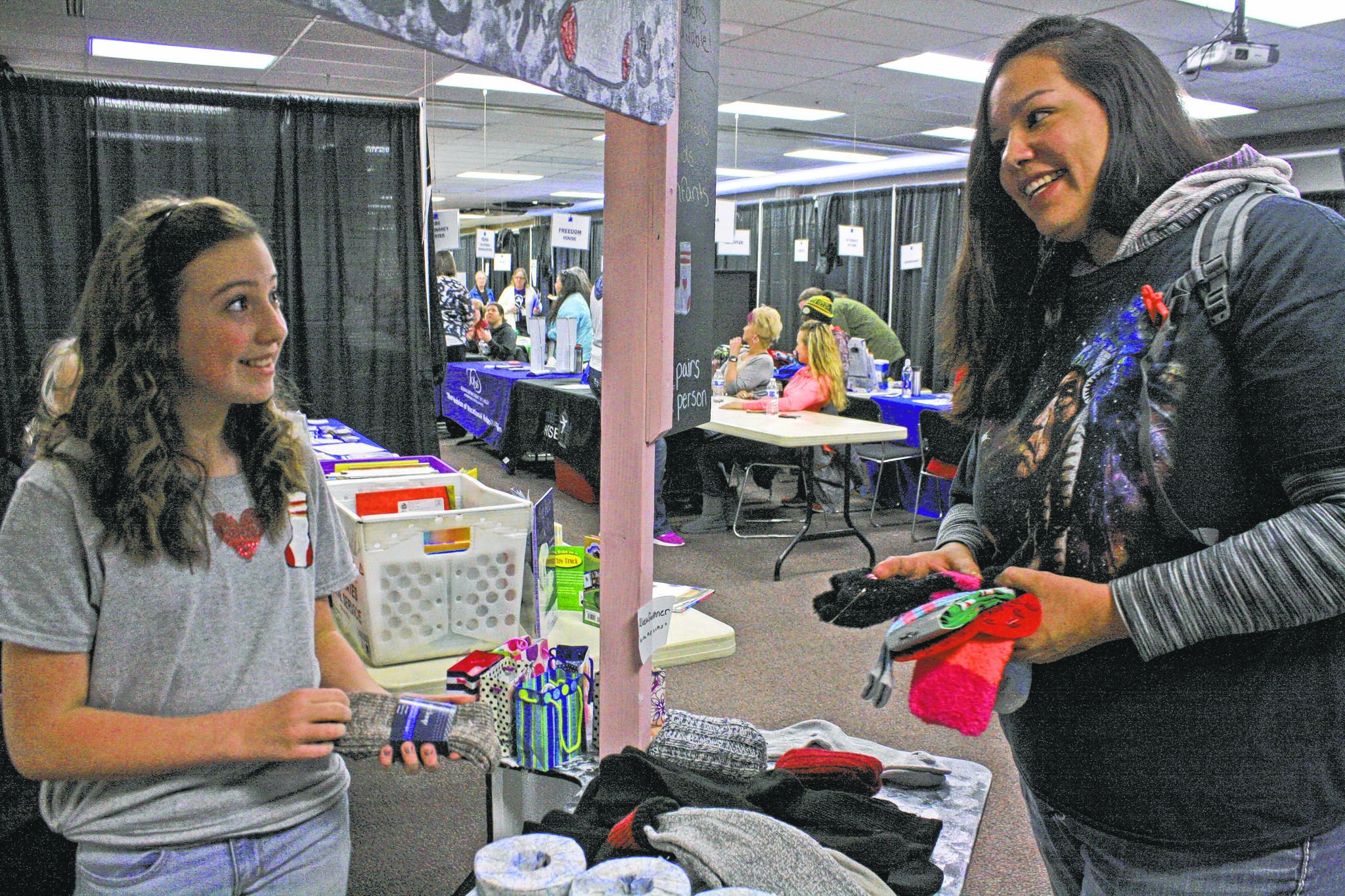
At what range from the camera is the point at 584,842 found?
1376 millimetres

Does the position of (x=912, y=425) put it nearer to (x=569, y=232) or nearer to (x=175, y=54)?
(x=569, y=232)

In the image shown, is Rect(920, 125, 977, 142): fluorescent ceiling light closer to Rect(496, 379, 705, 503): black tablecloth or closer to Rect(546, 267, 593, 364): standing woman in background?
Rect(546, 267, 593, 364): standing woman in background

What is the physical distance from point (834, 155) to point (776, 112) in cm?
281

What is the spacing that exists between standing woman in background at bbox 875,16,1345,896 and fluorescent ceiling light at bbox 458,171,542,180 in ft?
44.3

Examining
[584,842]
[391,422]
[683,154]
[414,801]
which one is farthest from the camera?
[391,422]

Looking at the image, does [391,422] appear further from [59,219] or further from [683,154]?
[683,154]

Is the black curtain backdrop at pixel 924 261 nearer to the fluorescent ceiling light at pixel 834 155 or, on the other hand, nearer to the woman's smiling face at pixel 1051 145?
the fluorescent ceiling light at pixel 834 155

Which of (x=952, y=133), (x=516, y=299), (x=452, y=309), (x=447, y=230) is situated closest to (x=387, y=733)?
(x=447, y=230)

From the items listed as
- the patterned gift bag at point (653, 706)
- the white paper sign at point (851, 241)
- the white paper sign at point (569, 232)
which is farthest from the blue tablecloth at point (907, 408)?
the patterned gift bag at point (653, 706)

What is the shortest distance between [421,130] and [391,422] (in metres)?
1.66

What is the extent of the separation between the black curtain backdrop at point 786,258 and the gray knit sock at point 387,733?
1222 centimetres

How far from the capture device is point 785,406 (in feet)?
18.2

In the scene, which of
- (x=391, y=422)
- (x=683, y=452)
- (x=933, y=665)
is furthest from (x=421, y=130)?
(x=933, y=665)

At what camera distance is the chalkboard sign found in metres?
1.59
